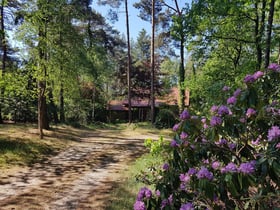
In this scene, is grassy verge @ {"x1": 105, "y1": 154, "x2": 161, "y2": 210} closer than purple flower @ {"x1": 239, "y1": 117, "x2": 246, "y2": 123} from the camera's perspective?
No

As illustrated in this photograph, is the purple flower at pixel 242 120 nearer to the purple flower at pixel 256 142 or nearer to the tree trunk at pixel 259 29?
→ the purple flower at pixel 256 142

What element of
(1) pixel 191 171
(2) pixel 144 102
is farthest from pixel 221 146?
(2) pixel 144 102

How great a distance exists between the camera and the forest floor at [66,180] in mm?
4598

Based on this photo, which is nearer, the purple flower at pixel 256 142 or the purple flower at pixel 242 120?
the purple flower at pixel 242 120

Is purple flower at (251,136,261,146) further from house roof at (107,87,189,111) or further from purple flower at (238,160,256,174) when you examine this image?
house roof at (107,87,189,111)

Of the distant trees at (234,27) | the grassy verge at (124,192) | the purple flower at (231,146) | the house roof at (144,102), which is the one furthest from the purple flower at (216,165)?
the house roof at (144,102)

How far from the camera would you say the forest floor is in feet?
15.1

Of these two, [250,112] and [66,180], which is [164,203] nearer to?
[250,112]

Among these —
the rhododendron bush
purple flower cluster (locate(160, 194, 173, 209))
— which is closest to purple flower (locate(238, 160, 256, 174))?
the rhododendron bush

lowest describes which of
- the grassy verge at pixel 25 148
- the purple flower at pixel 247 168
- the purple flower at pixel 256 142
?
the grassy verge at pixel 25 148

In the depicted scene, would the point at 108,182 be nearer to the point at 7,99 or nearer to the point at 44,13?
the point at 44,13

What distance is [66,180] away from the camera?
5.98 meters

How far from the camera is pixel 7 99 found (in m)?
16.5

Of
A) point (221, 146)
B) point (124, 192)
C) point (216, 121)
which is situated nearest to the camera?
point (216, 121)
